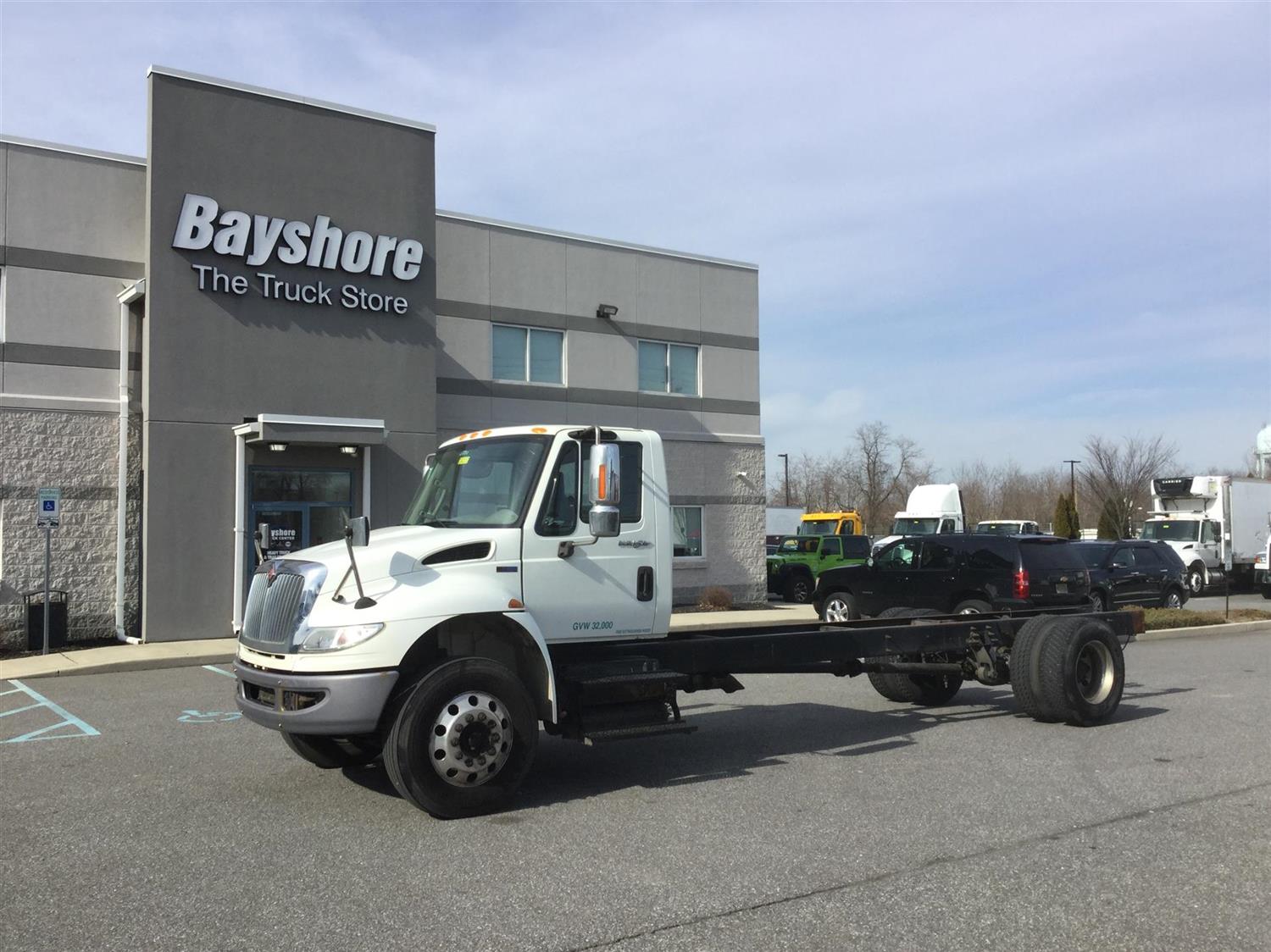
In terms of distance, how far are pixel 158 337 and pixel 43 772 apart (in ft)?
38.0

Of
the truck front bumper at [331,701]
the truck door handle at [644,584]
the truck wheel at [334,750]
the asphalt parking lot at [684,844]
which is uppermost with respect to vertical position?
the truck door handle at [644,584]

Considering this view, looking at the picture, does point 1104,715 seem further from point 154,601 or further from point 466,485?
point 154,601

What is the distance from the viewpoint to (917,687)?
11.4m

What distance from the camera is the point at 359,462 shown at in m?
20.5

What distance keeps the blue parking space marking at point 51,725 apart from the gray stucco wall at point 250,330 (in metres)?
5.66

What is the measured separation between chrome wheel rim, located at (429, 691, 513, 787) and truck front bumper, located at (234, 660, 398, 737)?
39cm

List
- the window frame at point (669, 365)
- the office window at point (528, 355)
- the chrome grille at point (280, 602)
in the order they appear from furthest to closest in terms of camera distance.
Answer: the window frame at point (669, 365) → the office window at point (528, 355) → the chrome grille at point (280, 602)

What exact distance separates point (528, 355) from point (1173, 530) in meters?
21.6

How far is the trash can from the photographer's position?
58.3 ft

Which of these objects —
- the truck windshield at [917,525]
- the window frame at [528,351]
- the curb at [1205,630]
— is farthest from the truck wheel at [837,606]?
the truck windshield at [917,525]

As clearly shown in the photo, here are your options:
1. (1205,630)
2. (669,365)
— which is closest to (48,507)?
(669,365)

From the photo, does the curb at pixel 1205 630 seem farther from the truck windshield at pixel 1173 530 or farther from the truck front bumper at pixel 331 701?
the truck front bumper at pixel 331 701

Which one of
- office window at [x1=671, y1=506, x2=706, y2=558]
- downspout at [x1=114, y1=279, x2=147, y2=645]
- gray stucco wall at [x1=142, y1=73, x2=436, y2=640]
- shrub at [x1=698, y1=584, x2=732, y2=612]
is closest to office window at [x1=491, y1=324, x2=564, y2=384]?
gray stucco wall at [x1=142, y1=73, x2=436, y2=640]

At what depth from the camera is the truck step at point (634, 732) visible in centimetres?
728
